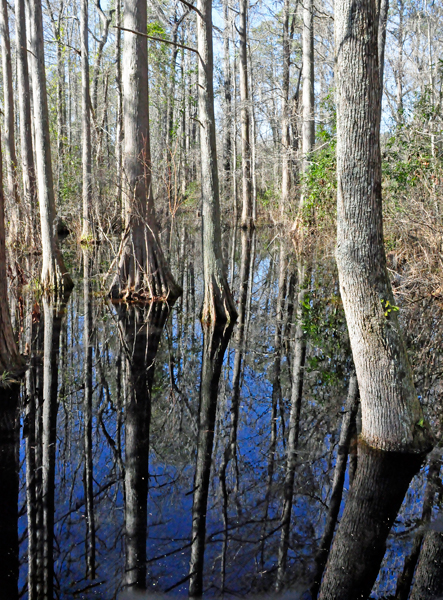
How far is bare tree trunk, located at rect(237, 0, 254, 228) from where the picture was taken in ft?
62.4

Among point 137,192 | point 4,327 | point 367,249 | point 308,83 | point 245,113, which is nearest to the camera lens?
point 367,249

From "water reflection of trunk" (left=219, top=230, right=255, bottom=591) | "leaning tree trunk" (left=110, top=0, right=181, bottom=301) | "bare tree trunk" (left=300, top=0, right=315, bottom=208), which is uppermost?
"bare tree trunk" (left=300, top=0, right=315, bottom=208)

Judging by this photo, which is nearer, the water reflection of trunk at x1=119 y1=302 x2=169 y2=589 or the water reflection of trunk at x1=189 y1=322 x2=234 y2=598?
the water reflection of trunk at x1=189 y1=322 x2=234 y2=598

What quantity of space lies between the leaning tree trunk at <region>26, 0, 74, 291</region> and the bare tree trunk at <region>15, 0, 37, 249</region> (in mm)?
662

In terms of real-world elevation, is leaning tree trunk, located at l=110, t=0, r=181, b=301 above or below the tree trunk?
below

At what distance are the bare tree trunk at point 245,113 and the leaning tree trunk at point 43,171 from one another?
10.7 meters

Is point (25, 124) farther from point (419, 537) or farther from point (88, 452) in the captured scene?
point (419, 537)

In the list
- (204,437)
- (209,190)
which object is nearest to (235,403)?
(204,437)

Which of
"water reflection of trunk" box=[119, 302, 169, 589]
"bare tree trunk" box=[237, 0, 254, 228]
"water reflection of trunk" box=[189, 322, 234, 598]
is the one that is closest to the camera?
"water reflection of trunk" box=[189, 322, 234, 598]

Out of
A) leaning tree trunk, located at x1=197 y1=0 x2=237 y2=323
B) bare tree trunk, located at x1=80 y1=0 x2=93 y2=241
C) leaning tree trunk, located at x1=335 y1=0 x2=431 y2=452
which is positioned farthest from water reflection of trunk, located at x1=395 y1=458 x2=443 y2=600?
bare tree trunk, located at x1=80 y1=0 x2=93 y2=241

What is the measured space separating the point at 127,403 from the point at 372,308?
2.41 meters

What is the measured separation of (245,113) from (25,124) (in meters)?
9.40

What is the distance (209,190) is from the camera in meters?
7.73

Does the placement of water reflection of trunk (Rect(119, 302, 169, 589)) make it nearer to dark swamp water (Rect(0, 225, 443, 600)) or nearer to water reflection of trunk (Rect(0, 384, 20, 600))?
dark swamp water (Rect(0, 225, 443, 600))
